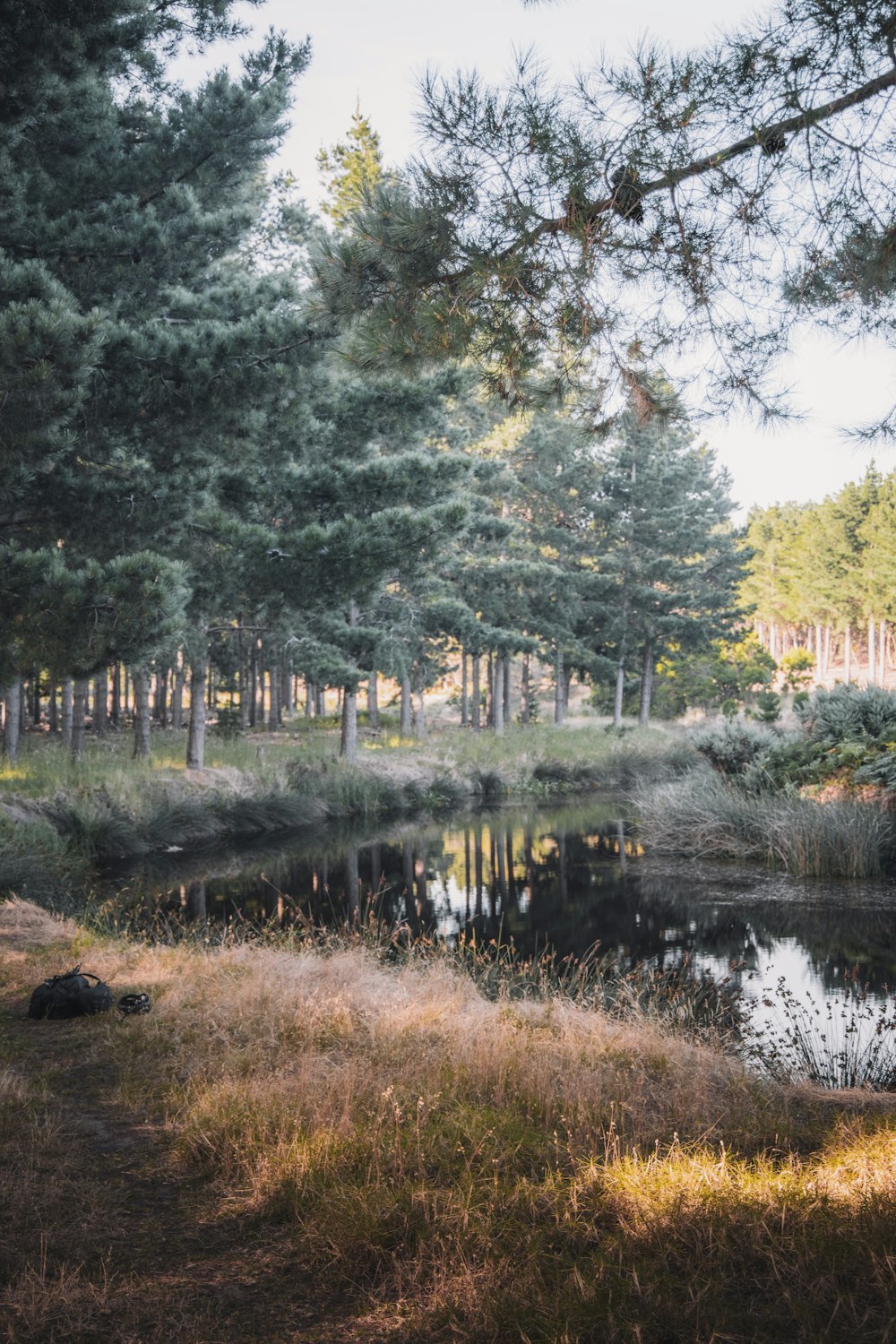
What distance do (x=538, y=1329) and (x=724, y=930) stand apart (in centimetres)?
863

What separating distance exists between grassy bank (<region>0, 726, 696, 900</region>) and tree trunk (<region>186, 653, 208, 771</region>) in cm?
33

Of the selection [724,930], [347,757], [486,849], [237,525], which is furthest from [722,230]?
[347,757]

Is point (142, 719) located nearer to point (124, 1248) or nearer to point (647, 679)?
point (124, 1248)

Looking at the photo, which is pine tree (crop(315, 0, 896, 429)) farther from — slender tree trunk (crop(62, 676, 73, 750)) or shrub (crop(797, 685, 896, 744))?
slender tree trunk (crop(62, 676, 73, 750))

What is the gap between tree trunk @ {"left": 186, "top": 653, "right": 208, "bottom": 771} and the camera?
61.7 ft

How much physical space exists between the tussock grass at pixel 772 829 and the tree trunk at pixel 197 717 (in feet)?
29.5

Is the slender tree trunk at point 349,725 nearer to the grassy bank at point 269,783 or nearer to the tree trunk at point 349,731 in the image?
the tree trunk at point 349,731

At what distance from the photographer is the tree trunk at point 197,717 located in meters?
18.8

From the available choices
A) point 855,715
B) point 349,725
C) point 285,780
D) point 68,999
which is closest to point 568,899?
point 855,715

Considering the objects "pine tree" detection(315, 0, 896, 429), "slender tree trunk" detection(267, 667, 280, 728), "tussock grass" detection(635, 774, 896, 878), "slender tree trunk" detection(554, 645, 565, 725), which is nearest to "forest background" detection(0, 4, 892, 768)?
"pine tree" detection(315, 0, 896, 429)

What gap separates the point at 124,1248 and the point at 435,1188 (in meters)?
1.11

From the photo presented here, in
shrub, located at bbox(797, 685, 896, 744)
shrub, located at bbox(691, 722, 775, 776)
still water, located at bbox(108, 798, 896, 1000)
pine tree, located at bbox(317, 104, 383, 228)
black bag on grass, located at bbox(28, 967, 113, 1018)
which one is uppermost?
pine tree, located at bbox(317, 104, 383, 228)

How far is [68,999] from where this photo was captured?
6.00 meters

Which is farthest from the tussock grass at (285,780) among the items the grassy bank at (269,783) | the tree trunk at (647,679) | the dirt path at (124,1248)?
the dirt path at (124,1248)
